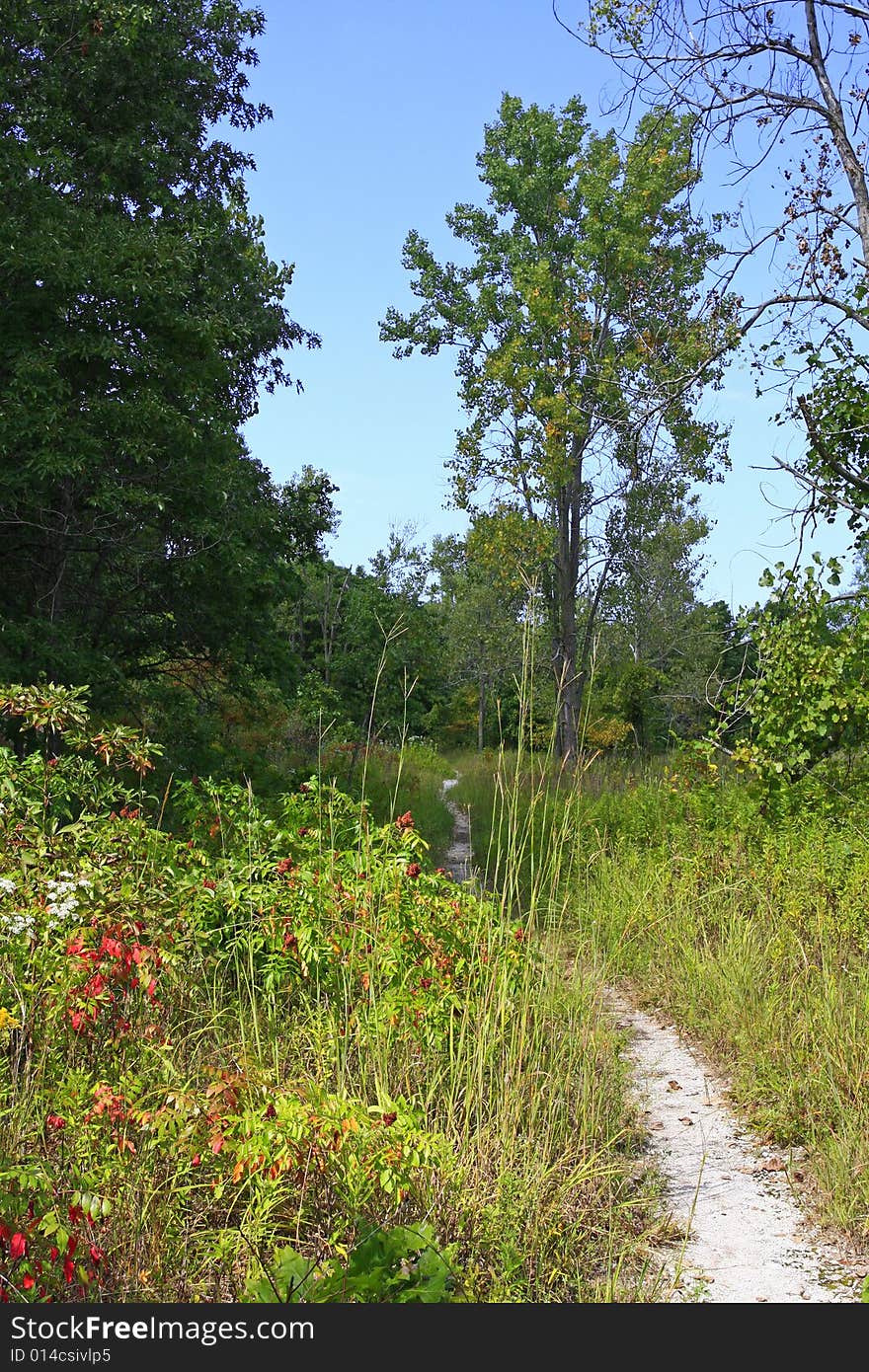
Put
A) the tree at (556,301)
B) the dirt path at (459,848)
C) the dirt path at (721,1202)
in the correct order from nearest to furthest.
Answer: the dirt path at (721,1202), the dirt path at (459,848), the tree at (556,301)

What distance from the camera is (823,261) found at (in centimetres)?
815

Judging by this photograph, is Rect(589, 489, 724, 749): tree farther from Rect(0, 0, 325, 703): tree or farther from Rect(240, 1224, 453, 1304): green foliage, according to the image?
Rect(240, 1224, 453, 1304): green foliage

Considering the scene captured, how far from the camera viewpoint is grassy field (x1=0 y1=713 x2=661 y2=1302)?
2836 millimetres

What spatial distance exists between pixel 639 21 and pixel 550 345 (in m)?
10.5

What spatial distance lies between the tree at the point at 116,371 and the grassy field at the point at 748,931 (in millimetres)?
3975

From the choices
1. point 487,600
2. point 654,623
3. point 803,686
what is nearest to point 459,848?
point 803,686

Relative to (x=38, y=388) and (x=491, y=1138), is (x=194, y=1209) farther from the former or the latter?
(x=38, y=388)

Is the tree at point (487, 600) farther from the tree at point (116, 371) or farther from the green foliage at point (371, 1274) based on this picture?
the green foliage at point (371, 1274)

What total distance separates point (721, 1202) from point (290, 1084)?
163cm

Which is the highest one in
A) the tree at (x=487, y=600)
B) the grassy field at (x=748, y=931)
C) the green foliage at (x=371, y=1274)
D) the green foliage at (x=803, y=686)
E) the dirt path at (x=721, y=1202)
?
the tree at (x=487, y=600)

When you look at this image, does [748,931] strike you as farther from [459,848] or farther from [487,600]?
[487,600]

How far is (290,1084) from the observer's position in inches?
125

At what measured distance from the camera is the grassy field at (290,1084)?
9.30 feet

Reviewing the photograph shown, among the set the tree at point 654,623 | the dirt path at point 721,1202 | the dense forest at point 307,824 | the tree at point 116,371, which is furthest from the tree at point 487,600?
the dirt path at point 721,1202
